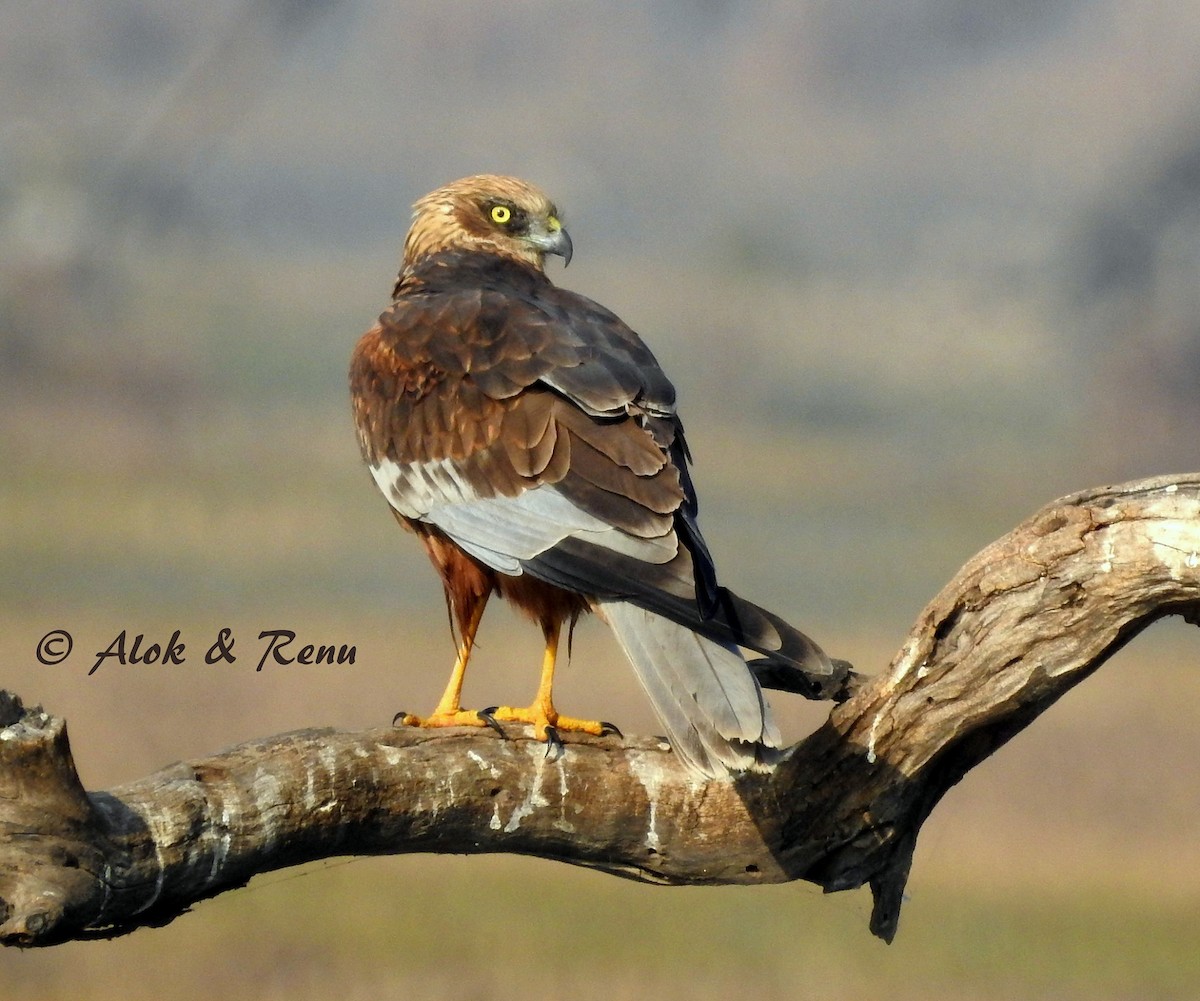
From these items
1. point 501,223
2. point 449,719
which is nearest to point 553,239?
point 501,223

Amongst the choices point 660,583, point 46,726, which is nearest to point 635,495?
point 660,583

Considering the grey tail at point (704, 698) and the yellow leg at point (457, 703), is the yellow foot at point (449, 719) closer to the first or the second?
Answer: the yellow leg at point (457, 703)

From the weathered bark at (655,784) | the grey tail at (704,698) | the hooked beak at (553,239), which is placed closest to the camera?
the weathered bark at (655,784)

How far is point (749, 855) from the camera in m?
4.16

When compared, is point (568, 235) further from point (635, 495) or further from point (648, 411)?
point (635, 495)

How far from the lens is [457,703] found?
15.1ft

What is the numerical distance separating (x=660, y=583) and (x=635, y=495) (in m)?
0.33

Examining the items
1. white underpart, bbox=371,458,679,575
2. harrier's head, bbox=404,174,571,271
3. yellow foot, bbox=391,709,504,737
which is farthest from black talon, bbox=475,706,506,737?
harrier's head, bbox=404,174,571,271

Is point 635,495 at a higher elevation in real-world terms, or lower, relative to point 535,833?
higher

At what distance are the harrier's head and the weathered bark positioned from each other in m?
2.25

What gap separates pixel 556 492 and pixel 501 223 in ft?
6.16

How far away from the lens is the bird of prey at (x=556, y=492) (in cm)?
376

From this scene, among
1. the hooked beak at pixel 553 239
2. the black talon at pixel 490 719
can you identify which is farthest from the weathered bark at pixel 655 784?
the hooked beak at pixel 553 239

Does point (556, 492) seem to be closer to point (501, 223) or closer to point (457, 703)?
point (457, 703)
